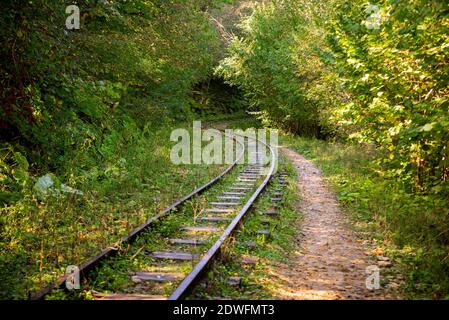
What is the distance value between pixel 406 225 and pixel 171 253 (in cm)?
407

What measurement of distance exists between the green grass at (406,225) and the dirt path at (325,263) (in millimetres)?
405

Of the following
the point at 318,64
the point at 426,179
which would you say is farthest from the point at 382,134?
the point at 318,64

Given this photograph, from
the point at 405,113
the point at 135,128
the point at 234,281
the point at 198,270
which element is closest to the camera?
the point at 198,270

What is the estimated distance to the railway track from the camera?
4.88 metres

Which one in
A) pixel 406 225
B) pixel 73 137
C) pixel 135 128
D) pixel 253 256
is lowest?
pixel 253 256

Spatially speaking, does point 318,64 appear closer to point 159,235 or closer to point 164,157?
point 164,157

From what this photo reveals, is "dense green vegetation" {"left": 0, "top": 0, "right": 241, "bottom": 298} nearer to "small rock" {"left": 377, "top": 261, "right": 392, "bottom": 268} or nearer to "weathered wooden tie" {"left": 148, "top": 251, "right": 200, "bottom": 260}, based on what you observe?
"weathered wooden tie" {"left": 148, "top": 251, "right": 200, "bottom": 260}

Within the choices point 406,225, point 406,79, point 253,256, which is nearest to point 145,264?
point 253,256

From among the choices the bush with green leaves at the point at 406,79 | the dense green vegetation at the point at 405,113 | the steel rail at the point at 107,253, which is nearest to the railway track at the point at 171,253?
the steel rail at the point at 107,253

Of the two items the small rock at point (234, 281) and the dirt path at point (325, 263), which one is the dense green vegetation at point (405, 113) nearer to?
the dirt path at point (325, 263)

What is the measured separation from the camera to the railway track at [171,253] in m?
4.88

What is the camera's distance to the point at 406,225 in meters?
7.36

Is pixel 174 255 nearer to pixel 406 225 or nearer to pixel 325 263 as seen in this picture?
pixel 325 263
